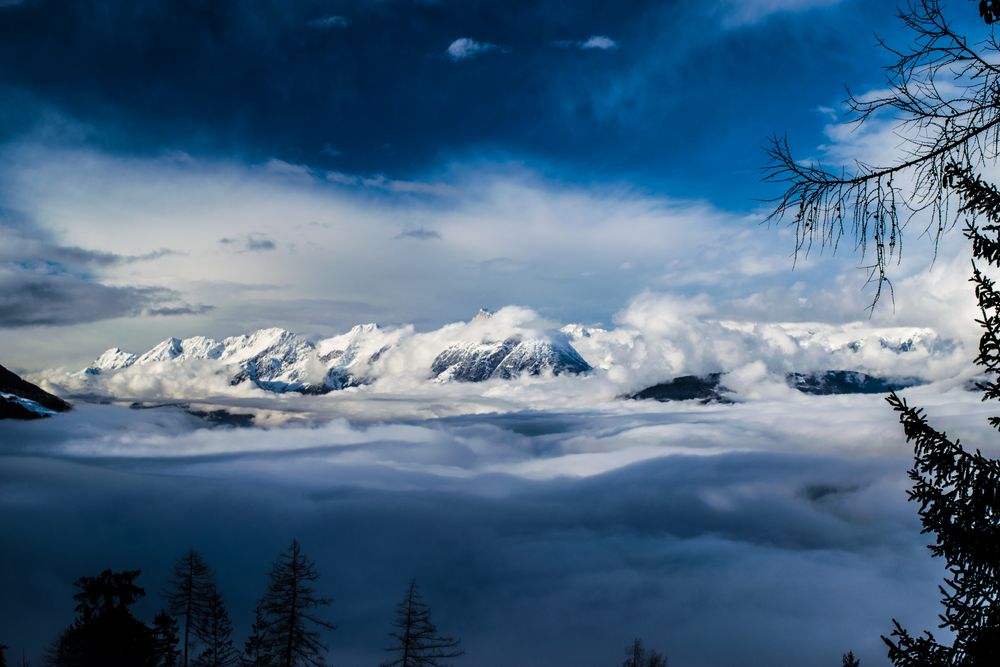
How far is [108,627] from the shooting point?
33.8 meters

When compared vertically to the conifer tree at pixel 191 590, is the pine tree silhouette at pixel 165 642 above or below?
below

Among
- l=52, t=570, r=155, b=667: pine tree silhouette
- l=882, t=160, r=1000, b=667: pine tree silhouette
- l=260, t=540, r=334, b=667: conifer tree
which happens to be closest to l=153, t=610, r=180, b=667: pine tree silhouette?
l=52, t=570, r=155, b=667: pine tree silhouette

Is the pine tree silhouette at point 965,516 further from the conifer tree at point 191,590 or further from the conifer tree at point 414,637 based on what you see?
the conifer tree at point 191,590

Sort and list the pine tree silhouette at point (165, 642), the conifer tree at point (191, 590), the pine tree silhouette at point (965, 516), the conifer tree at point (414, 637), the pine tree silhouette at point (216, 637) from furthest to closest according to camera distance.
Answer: the pine tree silhouette at point (216, 637) → the conifer tree at point (191, 590) → the pine tree silhouette at point (165, 642) → the conifer tree at point (414, 637) → the pine tree silhouette at point (965, 516)

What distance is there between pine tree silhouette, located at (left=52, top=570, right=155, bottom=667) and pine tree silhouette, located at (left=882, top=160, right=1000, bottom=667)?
38.8 m

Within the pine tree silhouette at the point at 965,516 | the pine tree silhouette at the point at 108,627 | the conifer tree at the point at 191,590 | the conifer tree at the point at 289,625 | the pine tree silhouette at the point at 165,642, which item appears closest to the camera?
the pine tree silhouette at the point at 965,516

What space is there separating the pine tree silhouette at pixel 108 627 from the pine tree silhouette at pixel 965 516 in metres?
38.8

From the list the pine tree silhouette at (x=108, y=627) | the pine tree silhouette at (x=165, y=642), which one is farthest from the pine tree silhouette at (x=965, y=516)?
the pine tree silhouette at (x=165, y=642)

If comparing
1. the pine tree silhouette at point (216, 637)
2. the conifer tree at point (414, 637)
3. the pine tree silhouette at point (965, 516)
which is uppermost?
the pine tree silhouette at point (965, 516)

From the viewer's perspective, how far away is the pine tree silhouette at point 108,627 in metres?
33.8

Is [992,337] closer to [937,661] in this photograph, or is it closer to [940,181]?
[940,181]

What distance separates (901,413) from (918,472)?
2.09 ft

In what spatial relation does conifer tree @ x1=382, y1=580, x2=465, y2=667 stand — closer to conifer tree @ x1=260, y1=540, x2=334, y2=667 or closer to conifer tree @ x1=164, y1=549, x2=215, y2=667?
conifer tree @ x1=260, y1=540, x2=334, y2=667

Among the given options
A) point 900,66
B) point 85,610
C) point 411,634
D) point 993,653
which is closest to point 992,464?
point 993,653
